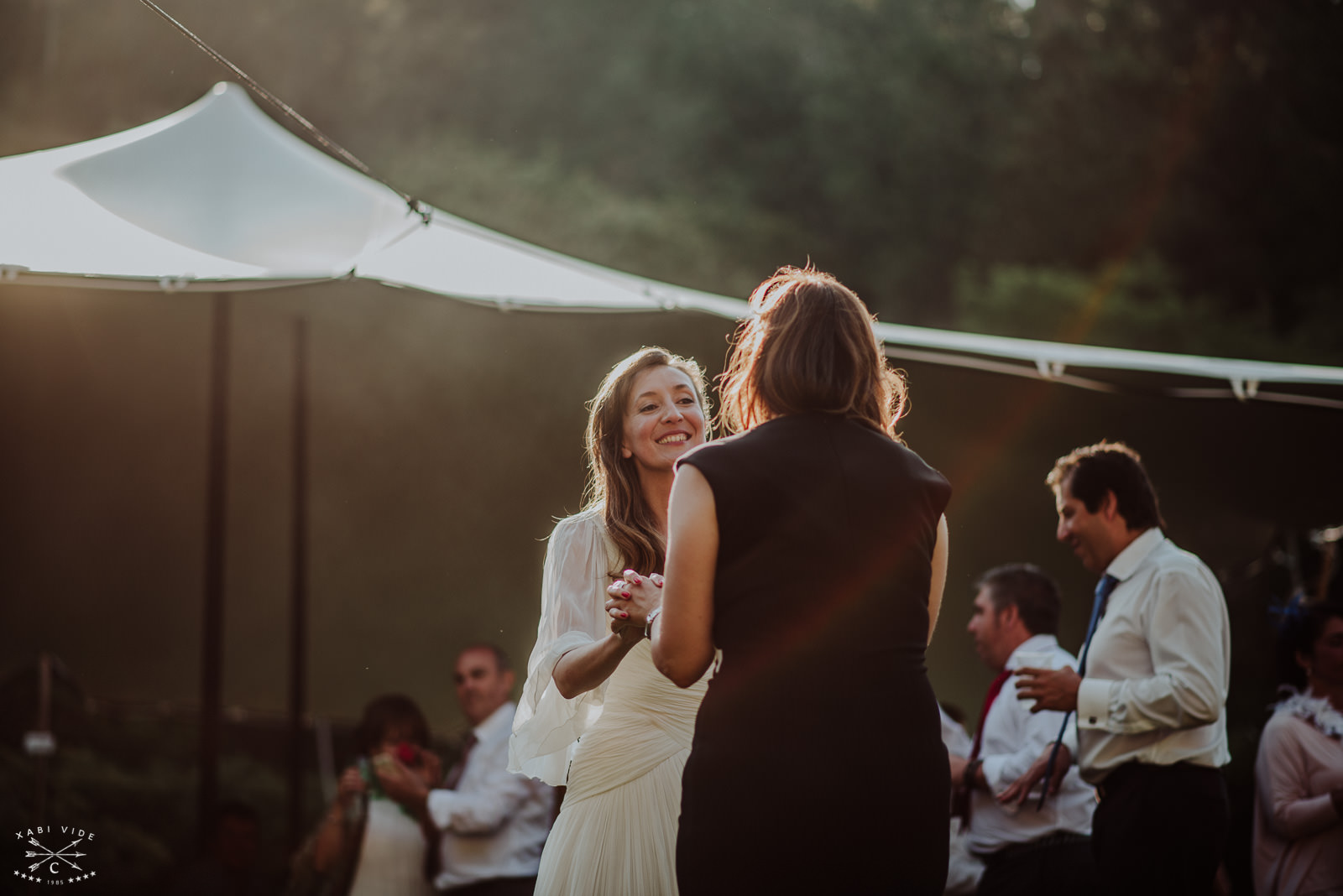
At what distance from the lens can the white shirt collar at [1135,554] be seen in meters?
2.90

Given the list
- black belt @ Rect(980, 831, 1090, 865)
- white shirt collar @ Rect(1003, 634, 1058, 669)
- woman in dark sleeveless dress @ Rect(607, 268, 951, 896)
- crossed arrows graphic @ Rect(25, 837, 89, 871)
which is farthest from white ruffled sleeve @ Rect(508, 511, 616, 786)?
crossed arrows graphic @ Rect(25, 837, 89, 871)

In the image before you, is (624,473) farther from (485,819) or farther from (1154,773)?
(485,819)

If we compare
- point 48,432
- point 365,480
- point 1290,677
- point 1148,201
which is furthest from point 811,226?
point 1290,677

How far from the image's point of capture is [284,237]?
12.8 ft

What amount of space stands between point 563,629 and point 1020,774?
1763mm

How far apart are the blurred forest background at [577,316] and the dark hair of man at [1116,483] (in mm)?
1147

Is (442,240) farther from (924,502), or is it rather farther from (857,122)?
(857,122)

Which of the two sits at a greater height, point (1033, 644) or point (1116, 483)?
point (1116, 483)

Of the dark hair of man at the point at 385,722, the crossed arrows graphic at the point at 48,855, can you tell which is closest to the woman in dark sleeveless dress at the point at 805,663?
the crossed arrows graphic at the point at 48,855

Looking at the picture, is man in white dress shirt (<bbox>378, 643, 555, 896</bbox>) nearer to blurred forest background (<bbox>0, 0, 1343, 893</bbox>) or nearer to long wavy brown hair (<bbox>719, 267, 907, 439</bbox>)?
blurred forest background (<bbox>0, 0, 1343, 893</bbox>)

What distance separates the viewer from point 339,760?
5918mm

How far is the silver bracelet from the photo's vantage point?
5.16 ft

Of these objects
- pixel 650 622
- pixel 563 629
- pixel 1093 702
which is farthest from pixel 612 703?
pixel 1093 702

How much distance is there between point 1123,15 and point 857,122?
360 centimetres
